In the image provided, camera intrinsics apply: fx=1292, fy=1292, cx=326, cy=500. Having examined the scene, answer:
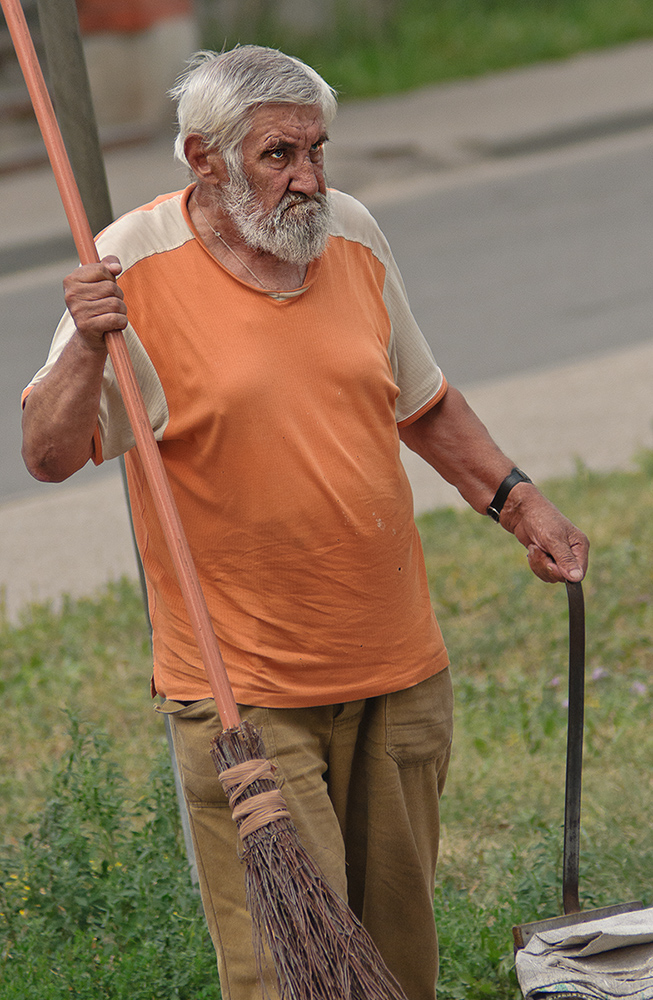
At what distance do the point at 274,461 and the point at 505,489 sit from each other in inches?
24.7

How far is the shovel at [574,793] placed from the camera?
2506mm

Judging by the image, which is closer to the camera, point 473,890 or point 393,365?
point 393,365

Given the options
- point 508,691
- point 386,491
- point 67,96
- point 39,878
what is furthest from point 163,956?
point 67,96

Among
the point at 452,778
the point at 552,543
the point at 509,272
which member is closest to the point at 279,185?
the point at 552,543

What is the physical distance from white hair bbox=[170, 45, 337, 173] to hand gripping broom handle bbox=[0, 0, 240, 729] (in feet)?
0.90

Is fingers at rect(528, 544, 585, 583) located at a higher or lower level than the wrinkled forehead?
lower

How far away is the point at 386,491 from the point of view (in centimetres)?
253

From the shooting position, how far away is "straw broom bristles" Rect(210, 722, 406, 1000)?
204cm

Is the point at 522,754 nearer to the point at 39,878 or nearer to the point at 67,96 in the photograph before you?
the point at 39,878

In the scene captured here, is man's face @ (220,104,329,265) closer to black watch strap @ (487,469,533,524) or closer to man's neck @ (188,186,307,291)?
man's neck @ (188,186,307,291)

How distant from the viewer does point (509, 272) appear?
881cm

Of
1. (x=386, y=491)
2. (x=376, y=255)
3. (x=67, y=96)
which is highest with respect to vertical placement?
(x=67, y=96)

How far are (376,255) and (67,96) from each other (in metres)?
0.80

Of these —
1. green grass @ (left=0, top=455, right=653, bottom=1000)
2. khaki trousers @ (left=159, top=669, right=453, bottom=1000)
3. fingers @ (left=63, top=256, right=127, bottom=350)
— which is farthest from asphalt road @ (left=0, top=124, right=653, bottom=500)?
fingers @ (left=63, top=256, right=127, bottom=350)
